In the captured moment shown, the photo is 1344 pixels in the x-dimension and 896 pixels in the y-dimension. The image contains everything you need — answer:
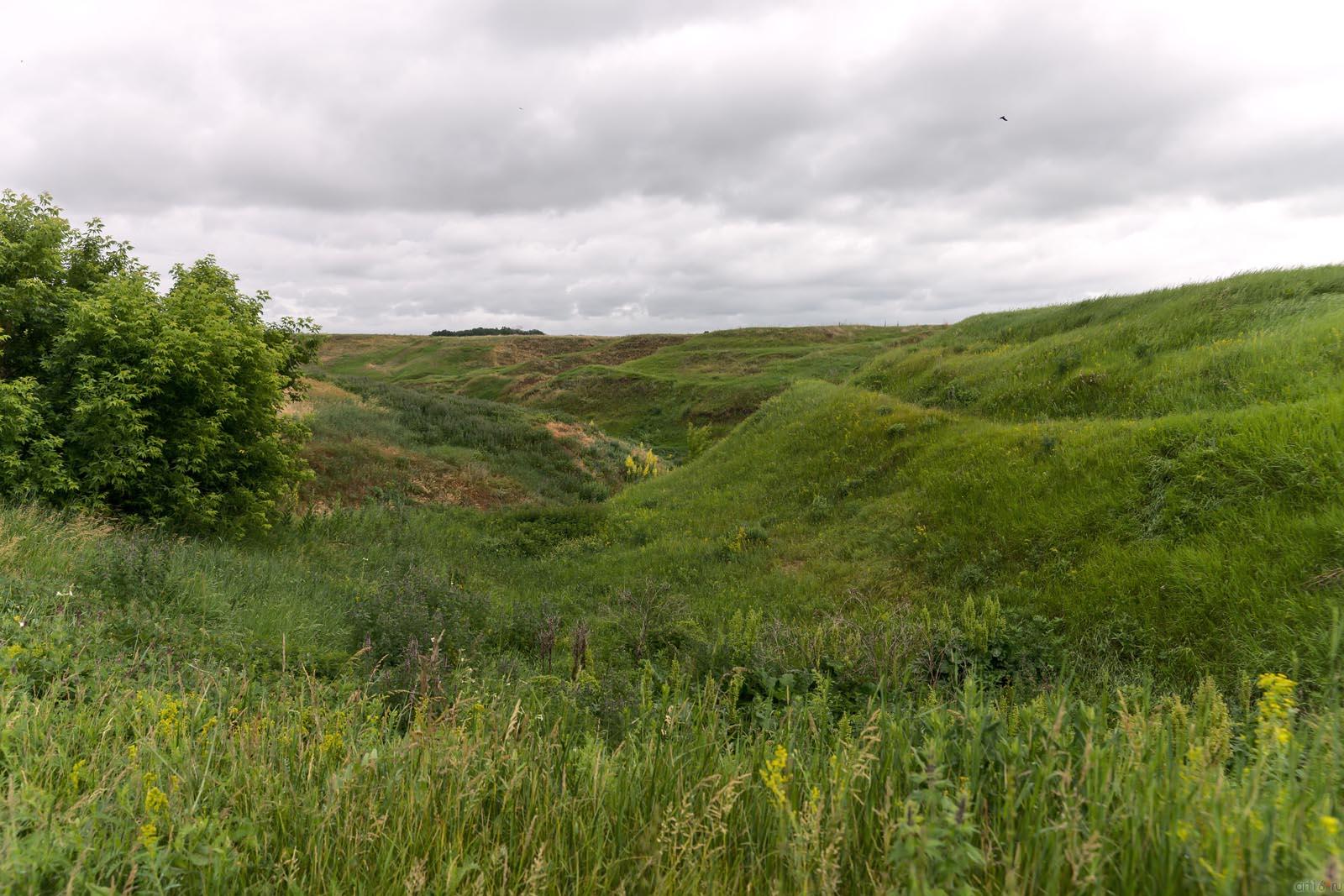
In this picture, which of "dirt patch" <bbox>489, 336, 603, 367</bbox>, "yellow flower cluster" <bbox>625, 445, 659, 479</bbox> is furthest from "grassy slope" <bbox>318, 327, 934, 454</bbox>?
"yellow flower cluster" <bbox>625, 445, 659, 479</bbox>

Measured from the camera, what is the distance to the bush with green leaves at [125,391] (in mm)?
9477

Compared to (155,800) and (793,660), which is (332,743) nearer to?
(155,800)

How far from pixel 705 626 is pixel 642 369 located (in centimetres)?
5838

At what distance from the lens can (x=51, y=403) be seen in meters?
9.76

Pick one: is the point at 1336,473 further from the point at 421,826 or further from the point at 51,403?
the point at 51,403

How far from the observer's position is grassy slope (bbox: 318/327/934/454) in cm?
5078

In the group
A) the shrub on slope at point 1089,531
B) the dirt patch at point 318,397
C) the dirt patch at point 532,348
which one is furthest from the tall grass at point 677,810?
the dirt patch at point 532,348

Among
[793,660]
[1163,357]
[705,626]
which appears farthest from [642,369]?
[793,660]

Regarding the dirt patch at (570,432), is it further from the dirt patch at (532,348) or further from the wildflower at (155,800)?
the dirt patch at (532,348)

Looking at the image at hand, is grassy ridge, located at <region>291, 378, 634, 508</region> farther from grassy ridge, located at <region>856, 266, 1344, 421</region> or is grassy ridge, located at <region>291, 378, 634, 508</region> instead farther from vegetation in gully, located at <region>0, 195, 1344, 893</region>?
grassy ridge, located at <region>856, 266, 1344, 421</region>

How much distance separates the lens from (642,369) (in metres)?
66.6

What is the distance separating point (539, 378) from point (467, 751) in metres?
68.3

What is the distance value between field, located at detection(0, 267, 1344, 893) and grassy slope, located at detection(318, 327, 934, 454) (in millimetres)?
17913

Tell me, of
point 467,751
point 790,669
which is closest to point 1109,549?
point 790,669
